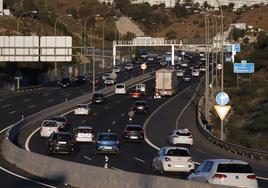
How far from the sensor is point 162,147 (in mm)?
41750

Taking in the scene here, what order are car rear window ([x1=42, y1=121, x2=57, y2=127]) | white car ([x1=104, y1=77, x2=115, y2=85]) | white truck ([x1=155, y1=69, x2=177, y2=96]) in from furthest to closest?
white car ([x1=104, y1=77, x2=115, y2=85]), white truck ([x1=155, y1=69, x2=177, y2=96]), car rear window ([x1=42, y1=121, x2=57, y2=127])

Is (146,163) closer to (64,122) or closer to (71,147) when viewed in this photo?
(71,147)

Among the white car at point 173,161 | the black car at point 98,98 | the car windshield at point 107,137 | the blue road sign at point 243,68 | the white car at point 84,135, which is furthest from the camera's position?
the blue road sign at point 243,68

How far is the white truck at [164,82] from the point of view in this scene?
93.4 meters

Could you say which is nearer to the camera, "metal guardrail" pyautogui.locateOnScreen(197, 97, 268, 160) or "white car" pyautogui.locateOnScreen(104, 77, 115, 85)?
"metal guardrail" pyautogui.locateOnScreen(197, 97, 268, 160)

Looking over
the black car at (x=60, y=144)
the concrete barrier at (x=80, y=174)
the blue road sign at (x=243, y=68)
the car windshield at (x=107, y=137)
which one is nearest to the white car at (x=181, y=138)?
the car windshield at (x=107, y=137)

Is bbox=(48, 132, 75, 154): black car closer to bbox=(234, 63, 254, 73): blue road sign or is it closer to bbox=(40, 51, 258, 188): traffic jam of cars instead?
bbox=(40, 51, 258, 188): traffic jam of cars

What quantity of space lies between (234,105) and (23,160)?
56.4m

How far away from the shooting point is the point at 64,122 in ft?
188

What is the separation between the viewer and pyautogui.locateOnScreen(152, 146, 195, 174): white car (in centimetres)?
3284

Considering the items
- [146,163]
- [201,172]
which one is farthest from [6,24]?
[201,172]

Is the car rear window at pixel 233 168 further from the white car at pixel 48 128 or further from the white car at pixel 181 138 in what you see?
the white car at pixel 48 128

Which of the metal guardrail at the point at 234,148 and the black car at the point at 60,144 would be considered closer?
the black car at the point at 60,144

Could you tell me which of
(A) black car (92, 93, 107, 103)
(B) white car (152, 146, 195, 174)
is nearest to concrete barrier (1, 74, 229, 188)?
(B) white car (152, 146, 195, 174)
